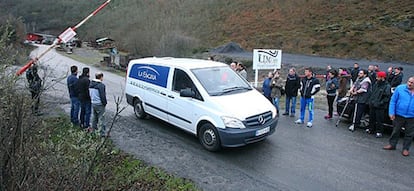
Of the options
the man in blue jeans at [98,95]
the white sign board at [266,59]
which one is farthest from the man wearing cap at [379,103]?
the man in blue jeans at [98,95]

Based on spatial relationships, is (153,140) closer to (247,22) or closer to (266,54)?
(266,54)

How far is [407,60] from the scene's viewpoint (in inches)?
1056

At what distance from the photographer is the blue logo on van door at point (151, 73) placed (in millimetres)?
8508

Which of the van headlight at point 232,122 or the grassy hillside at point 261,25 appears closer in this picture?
the van headlight at point 232,122

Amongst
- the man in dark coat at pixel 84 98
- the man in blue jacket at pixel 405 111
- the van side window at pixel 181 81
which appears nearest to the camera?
the man in blue jacket at pixel 405 111

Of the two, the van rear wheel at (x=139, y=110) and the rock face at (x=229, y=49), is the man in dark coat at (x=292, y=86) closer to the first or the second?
the van rear wheel at (x=139, y=110)

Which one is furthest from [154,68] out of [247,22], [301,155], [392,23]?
[247,22]

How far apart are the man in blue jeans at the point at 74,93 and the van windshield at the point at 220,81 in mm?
3147

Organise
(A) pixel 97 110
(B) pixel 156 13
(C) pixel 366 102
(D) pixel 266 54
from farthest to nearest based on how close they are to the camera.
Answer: (B) pixel 156 13 < (D) pixel 266 54 < (C) pixel 366 102 < (A) pixel 97 110

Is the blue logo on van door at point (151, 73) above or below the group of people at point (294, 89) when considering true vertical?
above

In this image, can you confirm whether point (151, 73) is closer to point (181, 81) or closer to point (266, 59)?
point (181, 81)

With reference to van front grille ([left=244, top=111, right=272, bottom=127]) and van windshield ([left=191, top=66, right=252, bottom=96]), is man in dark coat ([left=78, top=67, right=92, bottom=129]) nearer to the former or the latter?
van windshield ([left=191, top=66, right=252, bottom=96])

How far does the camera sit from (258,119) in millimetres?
7078

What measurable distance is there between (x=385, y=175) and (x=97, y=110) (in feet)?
21.1
